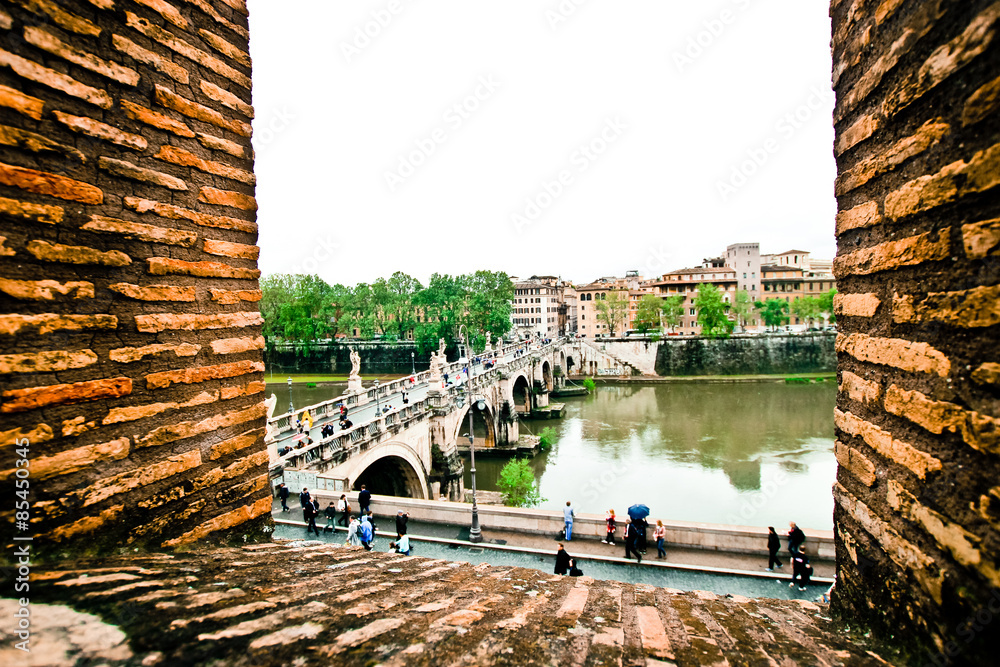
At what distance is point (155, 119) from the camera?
12.2ft

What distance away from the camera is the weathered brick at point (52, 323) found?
2.88 m

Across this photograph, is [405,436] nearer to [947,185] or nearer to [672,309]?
[947,185]

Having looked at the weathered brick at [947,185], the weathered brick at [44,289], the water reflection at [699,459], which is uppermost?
the weathered brick at [947,185]

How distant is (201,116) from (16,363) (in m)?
2.38

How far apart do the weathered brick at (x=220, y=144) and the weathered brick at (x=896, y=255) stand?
511 cm

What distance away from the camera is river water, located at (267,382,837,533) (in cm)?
2216

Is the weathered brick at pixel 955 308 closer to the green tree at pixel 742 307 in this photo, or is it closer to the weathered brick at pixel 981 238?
the weathered brick at pixel 981 238

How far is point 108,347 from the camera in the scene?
3.40 m

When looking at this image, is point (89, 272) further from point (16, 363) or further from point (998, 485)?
point (998, 485)

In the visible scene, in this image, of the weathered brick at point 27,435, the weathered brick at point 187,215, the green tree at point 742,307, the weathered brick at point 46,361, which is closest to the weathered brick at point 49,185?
the weathered brick at point 187,215

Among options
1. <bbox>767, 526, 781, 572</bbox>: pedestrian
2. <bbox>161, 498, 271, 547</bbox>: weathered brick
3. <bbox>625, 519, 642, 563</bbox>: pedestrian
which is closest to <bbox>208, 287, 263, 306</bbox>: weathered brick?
<bbox>161, 498, 271, 547</bbox>: weathered brick

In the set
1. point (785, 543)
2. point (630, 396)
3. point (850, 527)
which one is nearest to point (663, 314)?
point (630, 396)

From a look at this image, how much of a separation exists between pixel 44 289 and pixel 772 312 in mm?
82990

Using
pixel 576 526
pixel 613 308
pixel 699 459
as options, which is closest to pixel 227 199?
pixel 576 526
